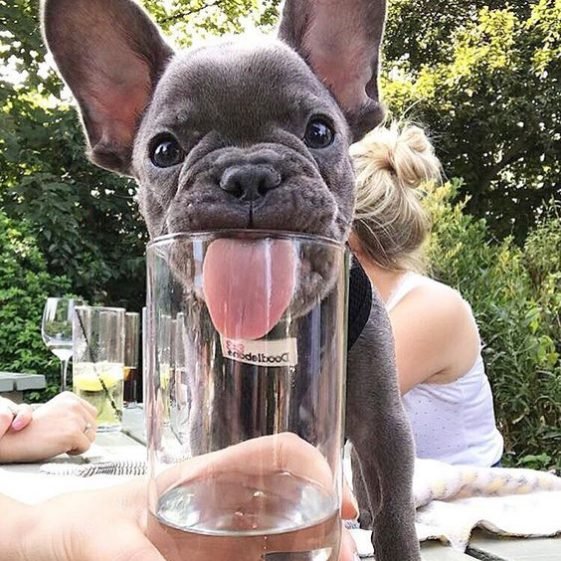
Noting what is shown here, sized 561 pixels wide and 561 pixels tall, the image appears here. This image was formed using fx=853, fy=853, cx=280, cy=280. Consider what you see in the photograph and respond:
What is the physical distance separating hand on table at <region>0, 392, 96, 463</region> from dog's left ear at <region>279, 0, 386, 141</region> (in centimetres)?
98

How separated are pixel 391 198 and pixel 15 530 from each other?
189 centimetres

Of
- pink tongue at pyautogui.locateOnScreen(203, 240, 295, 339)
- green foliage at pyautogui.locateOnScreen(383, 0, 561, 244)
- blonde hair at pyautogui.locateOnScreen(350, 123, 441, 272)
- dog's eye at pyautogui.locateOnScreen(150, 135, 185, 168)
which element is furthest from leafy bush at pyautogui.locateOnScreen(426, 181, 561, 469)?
green foliage at pyautogui.locateOnScreen(383, 0, 561, 244)

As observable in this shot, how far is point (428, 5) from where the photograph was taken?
11.8 meters

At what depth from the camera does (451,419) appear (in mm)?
2453

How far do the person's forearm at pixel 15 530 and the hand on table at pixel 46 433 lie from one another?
0.94 metres

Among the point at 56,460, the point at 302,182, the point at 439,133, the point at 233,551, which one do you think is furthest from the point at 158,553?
the point at 439,133

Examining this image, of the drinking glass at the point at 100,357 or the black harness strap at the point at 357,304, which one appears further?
the drinking glass at the point at 100,357

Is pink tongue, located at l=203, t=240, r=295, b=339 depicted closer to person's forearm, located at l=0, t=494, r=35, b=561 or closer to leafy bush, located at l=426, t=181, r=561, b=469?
person's forearm, located at l=0, t=494, r=35, b=561

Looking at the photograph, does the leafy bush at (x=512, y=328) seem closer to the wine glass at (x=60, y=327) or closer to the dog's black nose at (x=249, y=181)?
the wine glass at (x=60, y=327)

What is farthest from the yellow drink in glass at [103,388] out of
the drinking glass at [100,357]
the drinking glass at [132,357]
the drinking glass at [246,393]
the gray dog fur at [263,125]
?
the drinking glass at [246,393]

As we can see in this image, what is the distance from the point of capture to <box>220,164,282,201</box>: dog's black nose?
0.81m

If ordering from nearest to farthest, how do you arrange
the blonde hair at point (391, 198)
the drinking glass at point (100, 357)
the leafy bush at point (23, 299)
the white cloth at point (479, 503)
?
the white cloth at point (479, 503) → the drinking glass at point (100, 357) → the blonde hair at point (391, 198) → the leafy bush at point (23, 299)

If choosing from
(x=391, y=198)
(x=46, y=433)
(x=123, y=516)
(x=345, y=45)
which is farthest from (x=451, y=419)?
(x=123, y=516)

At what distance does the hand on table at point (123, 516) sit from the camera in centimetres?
61
